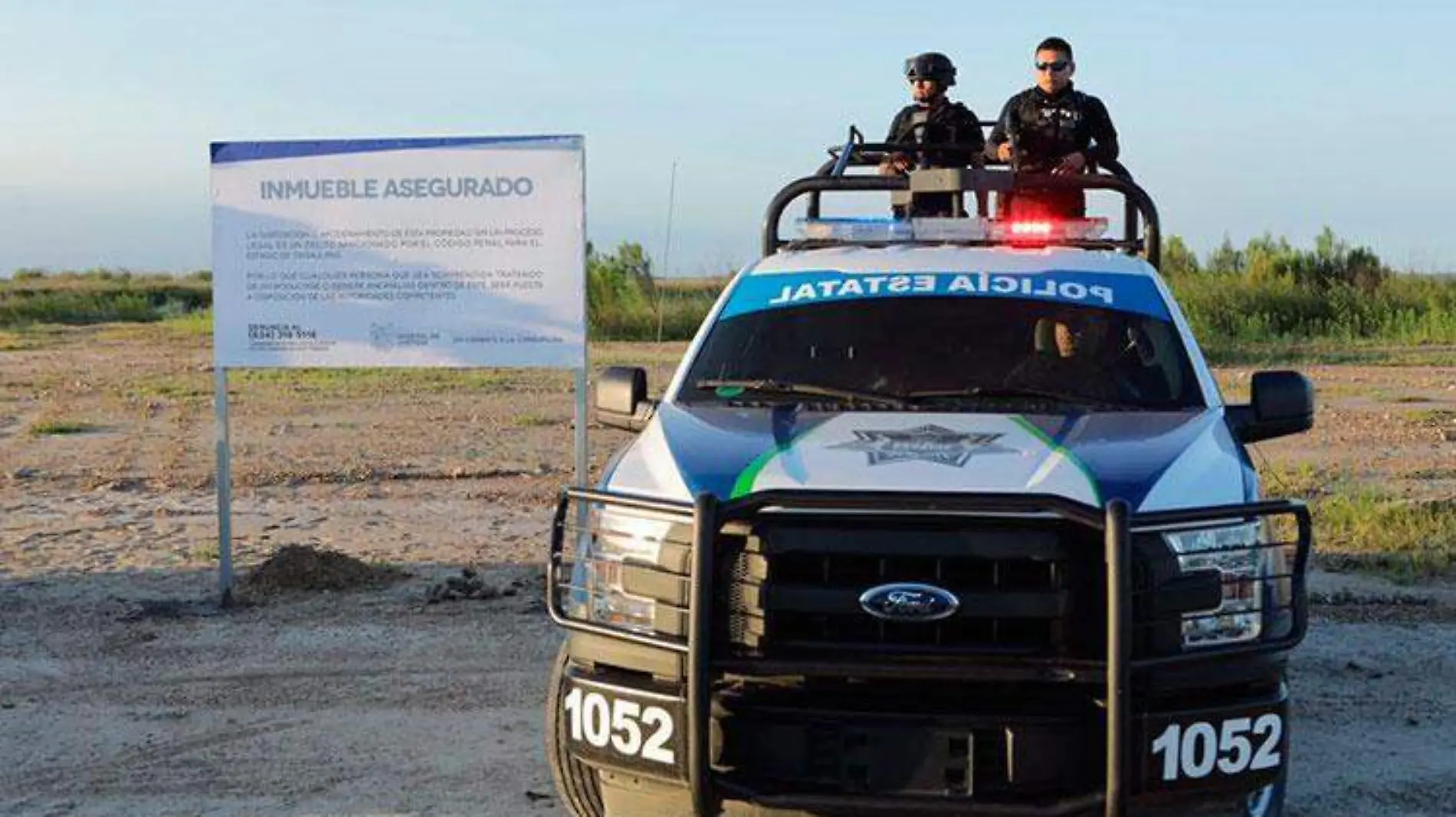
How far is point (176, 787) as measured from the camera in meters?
6.33

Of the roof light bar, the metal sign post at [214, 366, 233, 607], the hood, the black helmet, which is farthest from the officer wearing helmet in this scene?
the hood

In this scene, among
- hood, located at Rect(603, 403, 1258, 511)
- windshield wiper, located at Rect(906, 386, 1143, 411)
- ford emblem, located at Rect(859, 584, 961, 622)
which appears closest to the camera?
ford emblem, located at Rect(859, 584, 961, 622)

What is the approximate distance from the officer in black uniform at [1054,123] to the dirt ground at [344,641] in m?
2.49

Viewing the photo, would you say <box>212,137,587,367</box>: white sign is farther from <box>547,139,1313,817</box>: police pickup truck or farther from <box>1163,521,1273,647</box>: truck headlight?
<box>1163,521,1273,647</box>: truck headlight

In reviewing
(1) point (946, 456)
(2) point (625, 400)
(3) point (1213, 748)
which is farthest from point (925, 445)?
(2) point (625, 400)

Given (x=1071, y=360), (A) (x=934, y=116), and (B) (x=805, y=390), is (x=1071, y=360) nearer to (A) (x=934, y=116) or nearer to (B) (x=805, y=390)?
(B) (x=805, y=390)

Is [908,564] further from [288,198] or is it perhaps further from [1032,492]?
[288,198]

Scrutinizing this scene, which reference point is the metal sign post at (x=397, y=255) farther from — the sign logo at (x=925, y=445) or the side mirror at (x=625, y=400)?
the sign logo at (x=925, y=445)

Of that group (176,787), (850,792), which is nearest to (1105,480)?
(850,792)

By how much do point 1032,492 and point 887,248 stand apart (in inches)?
101

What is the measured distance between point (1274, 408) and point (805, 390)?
1.49m

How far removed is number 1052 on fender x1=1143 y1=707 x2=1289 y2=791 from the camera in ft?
14.9

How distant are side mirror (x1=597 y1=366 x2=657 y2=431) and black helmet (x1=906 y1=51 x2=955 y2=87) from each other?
13.9 feet

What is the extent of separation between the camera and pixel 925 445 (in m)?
5.20
